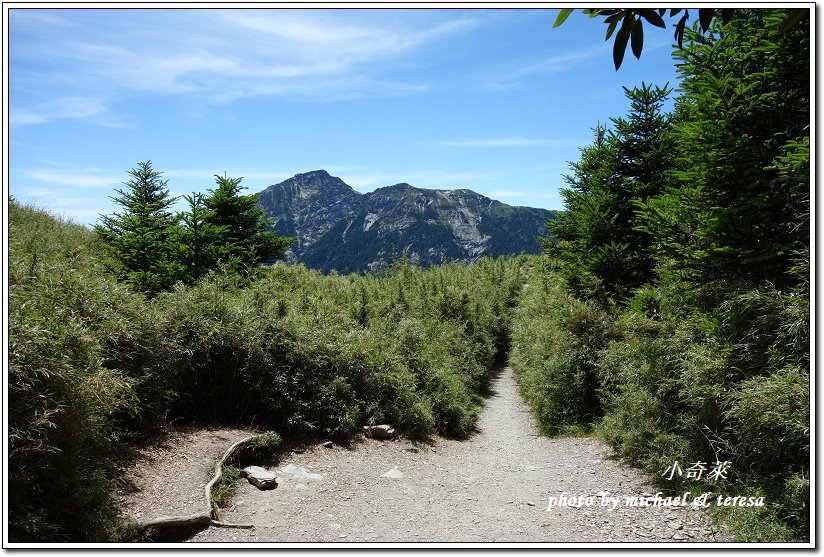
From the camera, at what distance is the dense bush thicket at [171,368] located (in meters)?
3.72

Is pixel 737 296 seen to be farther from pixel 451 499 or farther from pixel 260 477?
pixel 260 477

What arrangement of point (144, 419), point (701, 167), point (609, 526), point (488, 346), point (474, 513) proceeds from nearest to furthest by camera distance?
point (609, 526) → point (474, 513) → point (701, 167) → point (144, 419) → point (488, 346)

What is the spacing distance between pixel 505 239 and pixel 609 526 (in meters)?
138

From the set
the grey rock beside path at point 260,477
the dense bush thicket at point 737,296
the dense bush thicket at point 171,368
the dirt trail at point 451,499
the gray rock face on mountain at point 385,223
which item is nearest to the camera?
the dense bush thicket at point 171,368

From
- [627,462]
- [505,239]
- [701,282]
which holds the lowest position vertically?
[627,462]

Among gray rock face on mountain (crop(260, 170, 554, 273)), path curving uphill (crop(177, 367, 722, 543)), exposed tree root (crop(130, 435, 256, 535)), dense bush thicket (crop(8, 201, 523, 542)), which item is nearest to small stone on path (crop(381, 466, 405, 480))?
path curving uphill (crop(177, 367, 722, 543))

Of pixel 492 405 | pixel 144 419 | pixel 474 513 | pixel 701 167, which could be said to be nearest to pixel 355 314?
pixel 492 405

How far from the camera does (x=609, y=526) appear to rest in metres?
4.69

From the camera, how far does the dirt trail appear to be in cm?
483

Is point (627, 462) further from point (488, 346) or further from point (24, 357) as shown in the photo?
point (488, 346)

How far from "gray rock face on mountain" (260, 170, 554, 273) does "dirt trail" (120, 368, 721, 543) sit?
337 feet

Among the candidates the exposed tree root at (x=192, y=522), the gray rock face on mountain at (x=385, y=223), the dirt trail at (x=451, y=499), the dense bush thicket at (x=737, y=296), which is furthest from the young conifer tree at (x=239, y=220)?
the gray rock face on mountain at (x=385, y=223)

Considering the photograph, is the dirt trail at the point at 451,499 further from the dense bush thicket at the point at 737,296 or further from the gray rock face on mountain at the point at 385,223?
the gray rock face on mountain at the point at 385,223

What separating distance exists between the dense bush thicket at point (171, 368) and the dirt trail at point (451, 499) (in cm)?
103
